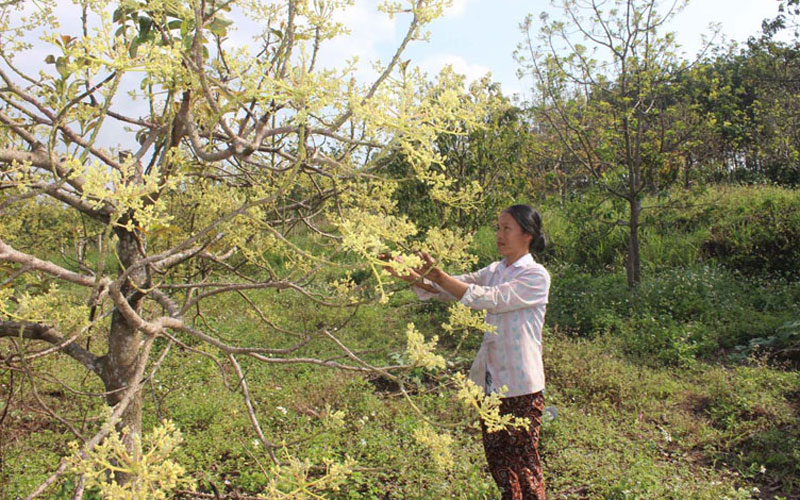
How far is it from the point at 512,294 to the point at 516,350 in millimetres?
286

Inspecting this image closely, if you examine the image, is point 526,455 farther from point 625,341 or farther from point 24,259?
point 625,341

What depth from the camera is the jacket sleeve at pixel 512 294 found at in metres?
2.54

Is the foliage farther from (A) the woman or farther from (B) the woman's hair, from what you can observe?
(B) the woman's hair

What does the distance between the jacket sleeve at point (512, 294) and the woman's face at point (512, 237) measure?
16 cm

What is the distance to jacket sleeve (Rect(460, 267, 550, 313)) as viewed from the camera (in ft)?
8.34

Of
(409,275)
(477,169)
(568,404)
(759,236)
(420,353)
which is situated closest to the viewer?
(420,353)

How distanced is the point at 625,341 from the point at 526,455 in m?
3.40

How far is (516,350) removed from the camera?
2705 mm

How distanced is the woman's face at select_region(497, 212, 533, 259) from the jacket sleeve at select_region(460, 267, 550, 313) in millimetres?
156

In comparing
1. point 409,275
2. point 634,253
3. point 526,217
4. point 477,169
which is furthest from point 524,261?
point 634,253

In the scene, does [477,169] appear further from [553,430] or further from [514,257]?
[514,257]

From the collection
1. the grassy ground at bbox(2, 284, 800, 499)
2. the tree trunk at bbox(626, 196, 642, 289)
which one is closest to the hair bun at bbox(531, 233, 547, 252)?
the grassy ground at bbox(2, 284, 800, 499)

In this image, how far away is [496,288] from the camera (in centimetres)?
261

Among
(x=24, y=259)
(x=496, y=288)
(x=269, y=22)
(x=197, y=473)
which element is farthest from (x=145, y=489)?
(x=197, y=473)
